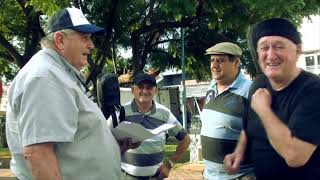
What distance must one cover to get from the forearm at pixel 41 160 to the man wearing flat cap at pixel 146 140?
1.95m

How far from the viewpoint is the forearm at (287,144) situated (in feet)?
7.70

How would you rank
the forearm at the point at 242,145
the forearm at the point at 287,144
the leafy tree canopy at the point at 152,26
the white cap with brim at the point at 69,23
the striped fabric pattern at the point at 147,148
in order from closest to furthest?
the forearm at the point at 287,144 < the white cap with brim at the point at 69,23 < the forearm at the point at 242,145 < the striped fabric pattern at the point at 147,148 < the leafy tree canopy at the point at 152,26

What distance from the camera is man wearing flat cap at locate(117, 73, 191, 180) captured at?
440 cm

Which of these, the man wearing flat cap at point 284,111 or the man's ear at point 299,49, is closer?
the man wearing flat cap at point 284,111

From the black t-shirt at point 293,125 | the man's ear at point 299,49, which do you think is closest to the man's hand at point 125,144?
the black t-shirt at point 293,125

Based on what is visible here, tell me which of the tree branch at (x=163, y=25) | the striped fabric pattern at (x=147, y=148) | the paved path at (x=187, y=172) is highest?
the tree branch at (x=163, y=25)

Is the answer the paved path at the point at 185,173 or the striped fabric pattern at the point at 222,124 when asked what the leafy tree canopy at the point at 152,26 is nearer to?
the paved path at the point at 185,173

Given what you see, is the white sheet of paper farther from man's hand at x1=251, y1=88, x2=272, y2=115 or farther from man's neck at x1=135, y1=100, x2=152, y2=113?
man's neck at x1=135, y1=100, x2=152, y2=113

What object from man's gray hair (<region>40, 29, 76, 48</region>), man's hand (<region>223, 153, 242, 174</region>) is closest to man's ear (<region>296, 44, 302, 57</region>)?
man's hand (<region>223, 153, 242, 174</region>)

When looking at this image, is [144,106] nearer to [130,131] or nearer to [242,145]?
[130,131]

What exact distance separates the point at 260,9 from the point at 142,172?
171 inches

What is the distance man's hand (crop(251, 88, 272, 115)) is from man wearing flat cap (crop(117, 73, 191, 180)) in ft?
6.21

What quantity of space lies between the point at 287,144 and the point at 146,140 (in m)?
2.17

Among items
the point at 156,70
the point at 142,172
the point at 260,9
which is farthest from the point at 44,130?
the point at 156,70
